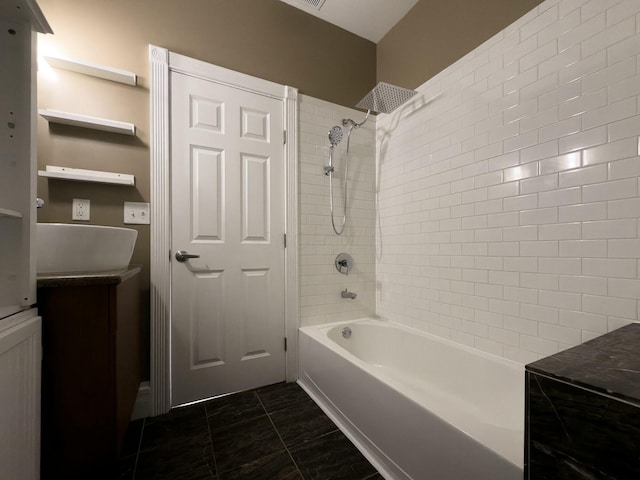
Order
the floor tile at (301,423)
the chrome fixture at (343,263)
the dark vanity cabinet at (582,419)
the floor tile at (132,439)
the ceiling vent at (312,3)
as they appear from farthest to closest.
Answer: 1. the chrome fixture at (343,263)
2. the ceiling vent at (312,3)
3. the floor tile at (301,423)
4. the floor tile at (132,439)
5. the dark vanity cabinet at (582,419)

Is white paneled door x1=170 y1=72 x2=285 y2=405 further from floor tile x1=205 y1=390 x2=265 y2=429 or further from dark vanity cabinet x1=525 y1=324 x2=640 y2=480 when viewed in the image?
dark vanity cabinet x1=525 y1=324 x2=640 y2=480

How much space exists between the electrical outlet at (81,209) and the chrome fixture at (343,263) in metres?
1.55

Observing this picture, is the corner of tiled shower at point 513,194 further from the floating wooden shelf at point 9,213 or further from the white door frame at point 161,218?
the floating wooden shelf at point 9,213

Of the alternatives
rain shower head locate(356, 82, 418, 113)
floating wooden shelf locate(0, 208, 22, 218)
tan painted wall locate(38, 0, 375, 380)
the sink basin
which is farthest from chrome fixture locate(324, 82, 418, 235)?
floating wooden shelf locate(0, 208, 22, 218)

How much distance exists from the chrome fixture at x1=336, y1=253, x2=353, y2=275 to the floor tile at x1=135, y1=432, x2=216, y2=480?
51.0 inches

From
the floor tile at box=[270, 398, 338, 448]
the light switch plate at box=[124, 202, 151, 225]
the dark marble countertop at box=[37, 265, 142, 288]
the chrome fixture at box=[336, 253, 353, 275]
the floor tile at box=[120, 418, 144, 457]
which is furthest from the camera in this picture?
the chrome fixture at box=[336, 253, 353, 275]

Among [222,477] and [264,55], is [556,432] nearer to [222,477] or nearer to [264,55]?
[222,477]

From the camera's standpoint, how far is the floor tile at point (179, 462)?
106cm

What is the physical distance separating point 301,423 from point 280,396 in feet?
1.00

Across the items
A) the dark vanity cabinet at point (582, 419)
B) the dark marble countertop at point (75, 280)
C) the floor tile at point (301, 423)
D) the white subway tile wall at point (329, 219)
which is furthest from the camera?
the white subway tile wall at point (329, 219)

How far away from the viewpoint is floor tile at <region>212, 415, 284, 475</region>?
114 cm

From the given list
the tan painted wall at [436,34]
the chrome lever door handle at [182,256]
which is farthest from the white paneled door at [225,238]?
the tan painted wall at [436,34]

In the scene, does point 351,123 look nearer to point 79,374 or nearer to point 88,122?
point 88,122

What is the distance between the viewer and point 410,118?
1.88 m
